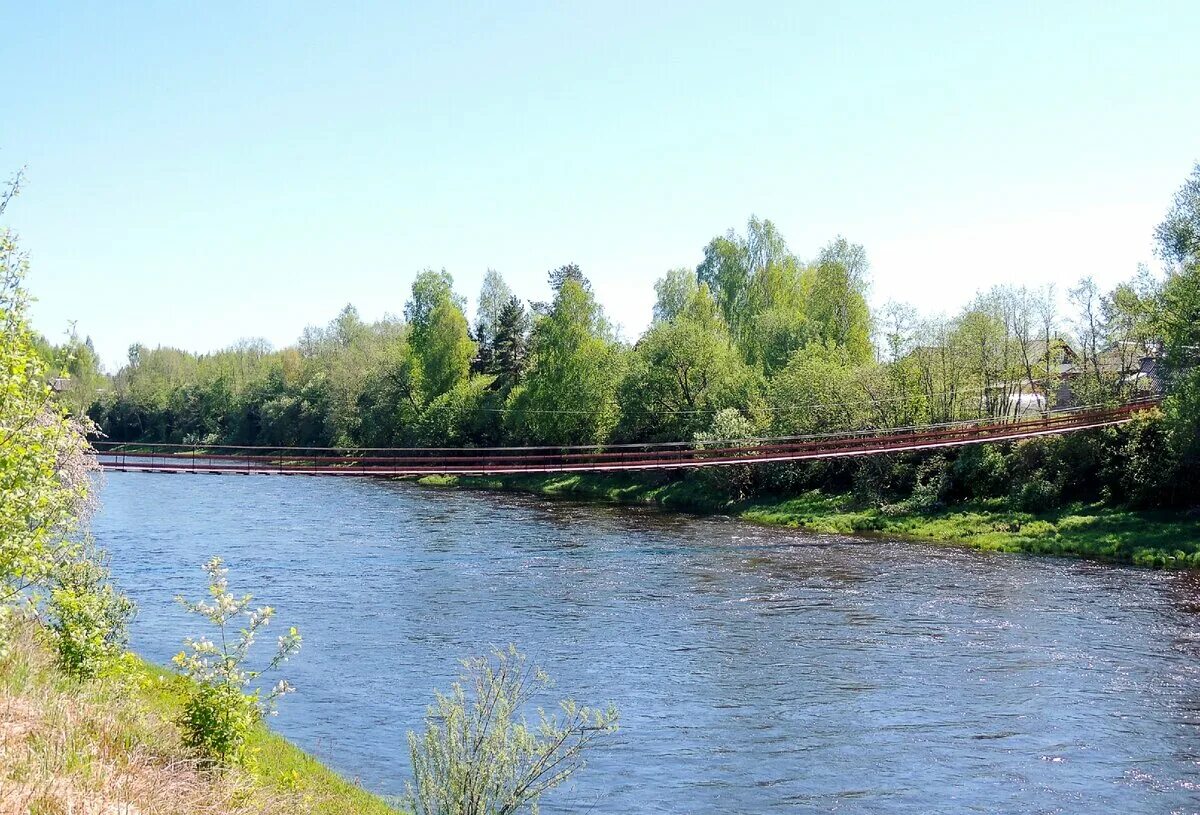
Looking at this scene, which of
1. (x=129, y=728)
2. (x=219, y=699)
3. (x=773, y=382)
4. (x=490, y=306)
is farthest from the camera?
(x=490, y=306)

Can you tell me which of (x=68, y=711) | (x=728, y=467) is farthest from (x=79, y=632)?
(x=728, y=467)

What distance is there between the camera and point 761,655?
18.5m

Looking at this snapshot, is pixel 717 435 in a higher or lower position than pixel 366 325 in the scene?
lower

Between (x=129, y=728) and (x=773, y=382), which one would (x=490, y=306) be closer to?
(x=773, y=382)

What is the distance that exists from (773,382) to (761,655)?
29.9m

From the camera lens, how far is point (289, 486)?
53.7 meters

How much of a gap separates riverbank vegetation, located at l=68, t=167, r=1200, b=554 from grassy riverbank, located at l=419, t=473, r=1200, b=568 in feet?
2.53

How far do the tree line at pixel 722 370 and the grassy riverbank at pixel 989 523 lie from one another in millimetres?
1764

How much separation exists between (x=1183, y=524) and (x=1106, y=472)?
4.08 metres

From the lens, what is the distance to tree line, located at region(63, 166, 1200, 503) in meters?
37.1

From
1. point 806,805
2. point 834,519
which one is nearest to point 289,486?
point 834,519

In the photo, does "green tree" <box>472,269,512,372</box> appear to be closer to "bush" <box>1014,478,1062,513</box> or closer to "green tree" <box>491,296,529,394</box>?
"green tree" <box>491,296,529,394</box>

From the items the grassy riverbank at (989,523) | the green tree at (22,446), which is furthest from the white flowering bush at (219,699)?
the grassy riverbank at (989,523)

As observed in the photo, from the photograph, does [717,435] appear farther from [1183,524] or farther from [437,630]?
[437,630]
